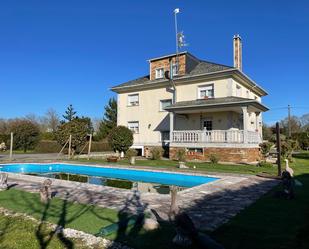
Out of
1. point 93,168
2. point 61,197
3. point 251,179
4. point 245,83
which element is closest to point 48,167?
point 93,168

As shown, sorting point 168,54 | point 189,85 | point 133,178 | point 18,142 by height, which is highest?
point 168,54

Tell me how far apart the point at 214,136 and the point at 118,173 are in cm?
900

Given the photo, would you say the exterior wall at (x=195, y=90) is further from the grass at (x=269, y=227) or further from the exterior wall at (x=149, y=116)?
the grass at (x=269, y=227)

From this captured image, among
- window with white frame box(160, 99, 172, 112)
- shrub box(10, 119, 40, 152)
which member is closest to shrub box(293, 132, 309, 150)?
window with white frame box(160, 99, 172, 112)

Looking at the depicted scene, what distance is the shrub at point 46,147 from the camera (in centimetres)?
3550

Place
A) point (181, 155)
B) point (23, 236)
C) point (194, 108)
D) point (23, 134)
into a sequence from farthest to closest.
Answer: point (23, 134) < point (194, 108) < point (181, 155) < point (23, 236)

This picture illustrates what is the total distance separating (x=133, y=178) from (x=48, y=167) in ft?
24.7

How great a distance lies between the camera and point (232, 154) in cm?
2072

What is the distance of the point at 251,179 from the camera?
41.8ft

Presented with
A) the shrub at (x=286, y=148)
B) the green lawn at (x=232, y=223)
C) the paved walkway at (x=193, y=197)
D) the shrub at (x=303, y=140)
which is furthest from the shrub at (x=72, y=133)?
the shrub at (x=303, y=140)

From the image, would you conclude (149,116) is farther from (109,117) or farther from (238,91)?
(109,117)

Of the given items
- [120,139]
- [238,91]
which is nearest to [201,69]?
[238,91]

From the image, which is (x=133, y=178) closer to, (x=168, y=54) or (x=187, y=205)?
(x=187, y=205)

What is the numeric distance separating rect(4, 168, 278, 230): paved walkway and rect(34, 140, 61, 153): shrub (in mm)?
24842
